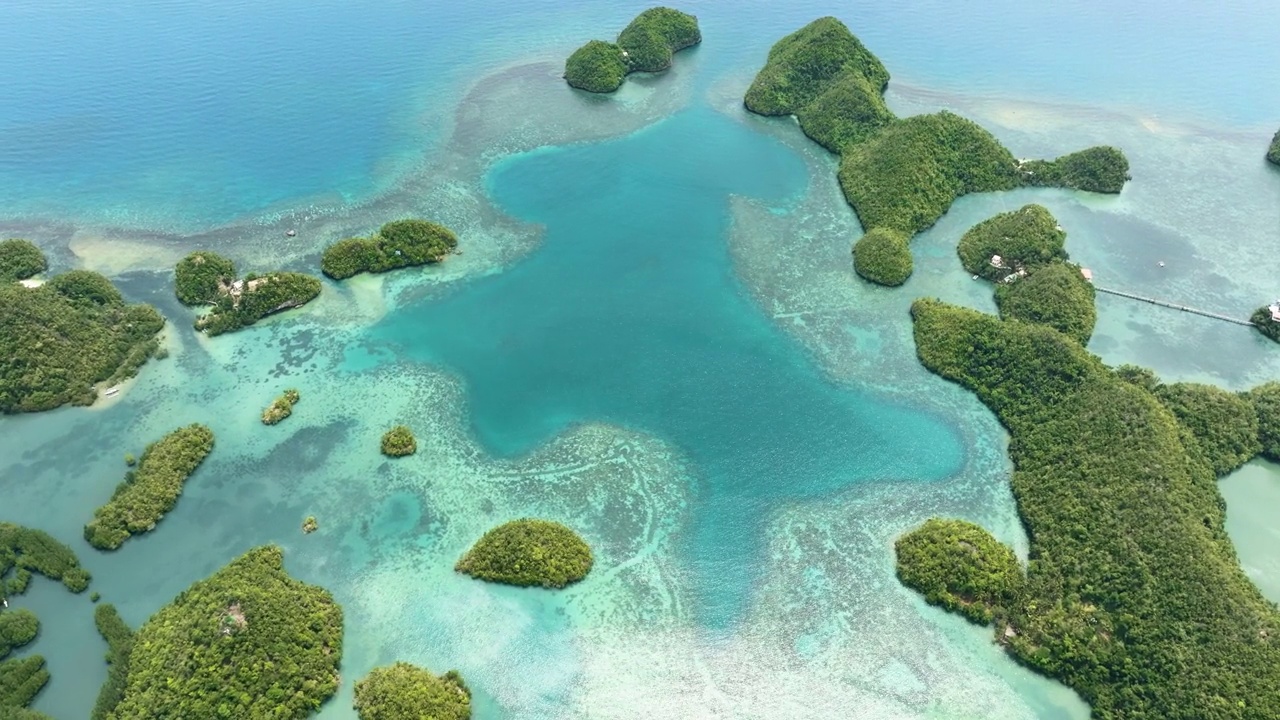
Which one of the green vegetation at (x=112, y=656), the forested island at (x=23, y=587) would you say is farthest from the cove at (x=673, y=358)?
the forested island at (x=23, y=587)

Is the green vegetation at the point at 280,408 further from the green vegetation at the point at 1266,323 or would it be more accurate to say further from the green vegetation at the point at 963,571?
the green vegetation at the point at 1266,323

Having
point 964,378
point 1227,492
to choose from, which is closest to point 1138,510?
point 1227,492

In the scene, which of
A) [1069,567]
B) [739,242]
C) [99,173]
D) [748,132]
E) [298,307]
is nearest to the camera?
[1069,567]

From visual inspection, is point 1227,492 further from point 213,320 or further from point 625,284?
point 213,320

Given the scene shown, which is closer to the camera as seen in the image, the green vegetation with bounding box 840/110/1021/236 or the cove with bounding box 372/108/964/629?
the cove with bounding box 372/108/964/629

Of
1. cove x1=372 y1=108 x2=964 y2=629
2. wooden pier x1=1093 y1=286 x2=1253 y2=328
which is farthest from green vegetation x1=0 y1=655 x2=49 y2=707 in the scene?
wooden pier x1=1093 y1=286 x2=1253 y2=328

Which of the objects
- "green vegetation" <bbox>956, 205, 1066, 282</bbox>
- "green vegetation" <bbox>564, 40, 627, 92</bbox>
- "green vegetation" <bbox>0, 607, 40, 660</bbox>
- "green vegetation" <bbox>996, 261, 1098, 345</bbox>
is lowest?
"green vegetation" <bbox>0, 607, 40, 660</bbox>

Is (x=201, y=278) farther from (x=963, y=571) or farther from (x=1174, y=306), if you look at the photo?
(x=1174, y=306)

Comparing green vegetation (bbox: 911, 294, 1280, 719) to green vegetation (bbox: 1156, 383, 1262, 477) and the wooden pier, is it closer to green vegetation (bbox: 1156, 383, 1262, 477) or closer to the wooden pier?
green vegetation (bbox: 1156, 383, 1262, 477)
